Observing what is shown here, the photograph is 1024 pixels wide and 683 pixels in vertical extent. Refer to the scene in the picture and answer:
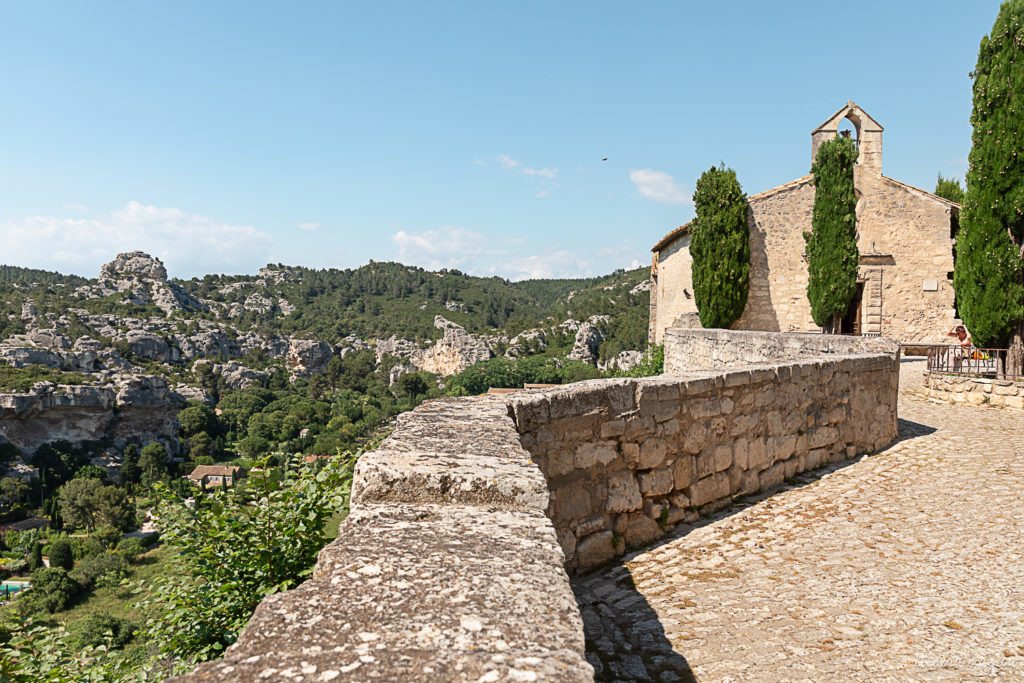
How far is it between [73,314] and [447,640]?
85514 mm

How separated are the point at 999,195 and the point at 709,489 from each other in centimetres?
978

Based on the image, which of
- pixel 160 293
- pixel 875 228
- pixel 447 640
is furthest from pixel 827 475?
pixel 160 293

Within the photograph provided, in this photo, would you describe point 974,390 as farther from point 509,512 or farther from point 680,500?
point 509,512

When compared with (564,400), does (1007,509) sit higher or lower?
lower

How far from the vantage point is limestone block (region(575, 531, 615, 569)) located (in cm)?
397

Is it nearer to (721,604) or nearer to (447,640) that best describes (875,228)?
(721,604)

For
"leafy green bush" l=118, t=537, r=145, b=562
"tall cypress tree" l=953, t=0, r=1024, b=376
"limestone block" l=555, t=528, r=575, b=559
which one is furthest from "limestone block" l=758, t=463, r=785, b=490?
"leafy green bush" l=118, t=537, r=145, b=562

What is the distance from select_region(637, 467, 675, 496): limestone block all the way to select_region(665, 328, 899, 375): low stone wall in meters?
2.95

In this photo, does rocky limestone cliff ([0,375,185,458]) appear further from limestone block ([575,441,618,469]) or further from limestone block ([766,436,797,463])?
limestone block ([575,441,618,469])

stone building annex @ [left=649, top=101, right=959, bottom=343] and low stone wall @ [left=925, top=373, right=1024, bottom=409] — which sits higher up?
stone building annex @ [left=649, top=101, right=959, bottom=343]

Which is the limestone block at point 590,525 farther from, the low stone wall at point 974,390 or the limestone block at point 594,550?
the low stone wall at point 974,390

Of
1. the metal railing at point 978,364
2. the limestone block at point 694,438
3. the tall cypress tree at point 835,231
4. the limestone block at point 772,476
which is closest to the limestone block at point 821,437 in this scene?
the limestone block at point 772,476

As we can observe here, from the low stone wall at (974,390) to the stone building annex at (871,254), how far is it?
8.76 metres

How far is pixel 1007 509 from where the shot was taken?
15.1ft
